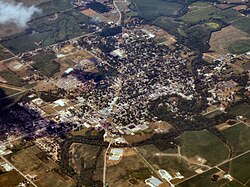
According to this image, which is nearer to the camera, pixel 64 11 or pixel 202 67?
pixel 202 67

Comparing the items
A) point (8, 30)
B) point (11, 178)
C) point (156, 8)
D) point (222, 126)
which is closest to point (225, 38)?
point (156, 8)

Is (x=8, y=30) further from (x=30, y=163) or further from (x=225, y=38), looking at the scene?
(x=30, y=163)

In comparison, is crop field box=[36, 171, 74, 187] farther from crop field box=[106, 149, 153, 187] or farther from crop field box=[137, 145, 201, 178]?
crop field box=[137, 145, 201, 178]

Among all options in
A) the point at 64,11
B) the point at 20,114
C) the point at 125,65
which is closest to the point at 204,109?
the point at 125,65

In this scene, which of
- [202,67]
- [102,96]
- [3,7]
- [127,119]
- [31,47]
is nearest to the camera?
[127,119]

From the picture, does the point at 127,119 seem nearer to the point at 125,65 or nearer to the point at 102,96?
the point at 102,96

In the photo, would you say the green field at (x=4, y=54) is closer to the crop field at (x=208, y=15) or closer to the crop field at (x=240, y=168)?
the crop field at (x=208, y=15)

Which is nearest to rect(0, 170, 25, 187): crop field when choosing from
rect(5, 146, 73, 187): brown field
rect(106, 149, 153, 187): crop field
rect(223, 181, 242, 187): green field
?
rect(5, 146, 73, 187): brown field

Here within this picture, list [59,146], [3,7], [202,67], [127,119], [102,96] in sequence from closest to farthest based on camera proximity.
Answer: [59,146] → [127,119] → [102,96] → [202,67] → [3,7]
